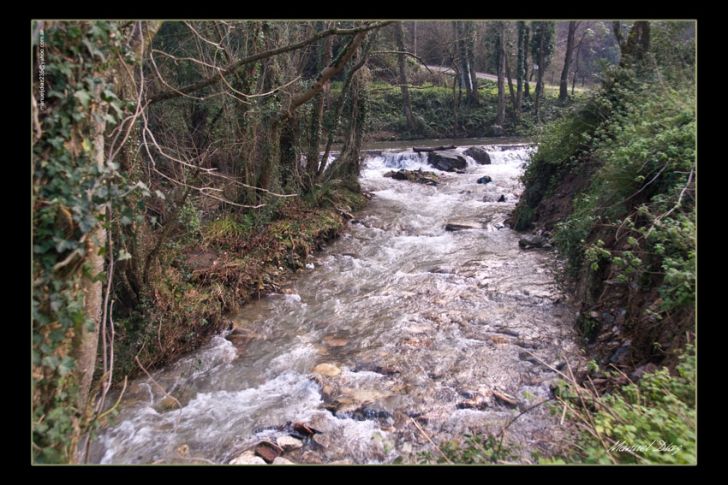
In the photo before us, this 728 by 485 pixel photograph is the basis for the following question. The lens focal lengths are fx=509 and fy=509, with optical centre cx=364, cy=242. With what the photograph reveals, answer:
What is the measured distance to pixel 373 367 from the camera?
5.96m

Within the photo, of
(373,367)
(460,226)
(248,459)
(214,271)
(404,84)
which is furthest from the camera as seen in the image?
(404,84)

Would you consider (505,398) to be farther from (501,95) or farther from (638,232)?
(501,95)

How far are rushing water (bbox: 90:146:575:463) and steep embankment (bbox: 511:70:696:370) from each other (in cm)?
68

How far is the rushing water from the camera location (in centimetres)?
471

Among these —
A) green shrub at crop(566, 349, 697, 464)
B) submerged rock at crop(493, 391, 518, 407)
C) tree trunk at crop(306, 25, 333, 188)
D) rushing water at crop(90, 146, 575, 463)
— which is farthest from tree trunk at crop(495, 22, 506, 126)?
green shrub at crop(566, 349, 697, 464)

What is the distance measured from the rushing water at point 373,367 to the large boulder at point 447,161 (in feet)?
32.5

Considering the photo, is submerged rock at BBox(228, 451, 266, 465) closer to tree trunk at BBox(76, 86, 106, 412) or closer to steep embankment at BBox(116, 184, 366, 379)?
tree trunk at BBox(76, 86, 106, 412)

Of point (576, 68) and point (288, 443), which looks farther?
point (576, 68)

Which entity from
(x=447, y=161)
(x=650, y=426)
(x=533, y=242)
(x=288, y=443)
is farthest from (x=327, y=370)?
(x=447, y=161)

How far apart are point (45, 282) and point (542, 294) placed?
659 centimetres

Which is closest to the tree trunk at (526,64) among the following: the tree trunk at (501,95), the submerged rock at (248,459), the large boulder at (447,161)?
the tree trunk at (501,95)

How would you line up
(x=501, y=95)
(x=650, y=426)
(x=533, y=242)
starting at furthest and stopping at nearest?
(x=501, y=95)
(x=533, y=242)
(x=650, y=426)

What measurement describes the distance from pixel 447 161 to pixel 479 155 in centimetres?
179

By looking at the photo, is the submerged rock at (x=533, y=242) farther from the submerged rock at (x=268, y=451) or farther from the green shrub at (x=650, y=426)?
the submerged rock at (x=268, y=451)
